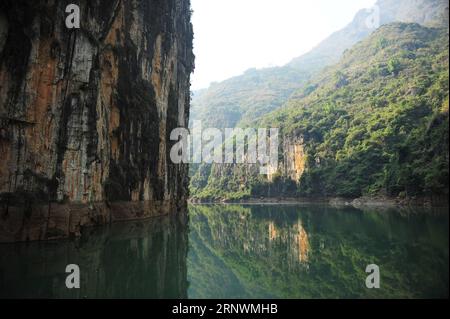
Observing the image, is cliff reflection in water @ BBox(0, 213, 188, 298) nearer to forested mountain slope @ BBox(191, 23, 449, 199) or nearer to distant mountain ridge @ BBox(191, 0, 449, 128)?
forested mountain slope @ BBox(191, 23, 449, 199)

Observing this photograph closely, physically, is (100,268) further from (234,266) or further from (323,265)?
(323,265)

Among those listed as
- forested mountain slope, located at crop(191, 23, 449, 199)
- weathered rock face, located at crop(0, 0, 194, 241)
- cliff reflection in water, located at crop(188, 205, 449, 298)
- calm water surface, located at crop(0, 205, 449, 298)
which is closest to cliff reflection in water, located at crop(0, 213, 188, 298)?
calm water surface, located at crop(0, 205, 449, 298)

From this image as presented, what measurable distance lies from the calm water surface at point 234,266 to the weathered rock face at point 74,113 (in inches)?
72.9

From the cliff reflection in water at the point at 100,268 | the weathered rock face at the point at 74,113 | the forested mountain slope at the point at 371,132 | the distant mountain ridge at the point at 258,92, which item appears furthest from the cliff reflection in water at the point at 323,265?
the distant mountain ridge at the point at 258,92

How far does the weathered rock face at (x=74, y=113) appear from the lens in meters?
14.3

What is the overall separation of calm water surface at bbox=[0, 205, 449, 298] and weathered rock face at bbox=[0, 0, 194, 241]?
1.85 m

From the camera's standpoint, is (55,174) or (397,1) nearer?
(55,174)

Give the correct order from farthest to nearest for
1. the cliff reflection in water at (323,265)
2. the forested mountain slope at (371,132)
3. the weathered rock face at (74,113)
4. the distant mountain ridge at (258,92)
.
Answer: the distant mountain ridge at (258,92) → the forested mountain slope at (371,132) → the weathered rock face at (74,113) → the cliff reflection in water at (323,265)

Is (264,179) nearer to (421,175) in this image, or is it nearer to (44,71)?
(421,175)

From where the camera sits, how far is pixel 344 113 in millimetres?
73812

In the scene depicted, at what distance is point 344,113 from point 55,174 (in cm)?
6542

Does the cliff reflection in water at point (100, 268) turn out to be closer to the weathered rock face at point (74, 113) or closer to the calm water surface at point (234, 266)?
the calm water surface at point (234, 266)

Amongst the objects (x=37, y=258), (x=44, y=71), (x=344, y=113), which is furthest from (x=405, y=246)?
(x=344, y=113)

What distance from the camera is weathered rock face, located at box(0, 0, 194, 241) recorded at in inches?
564
